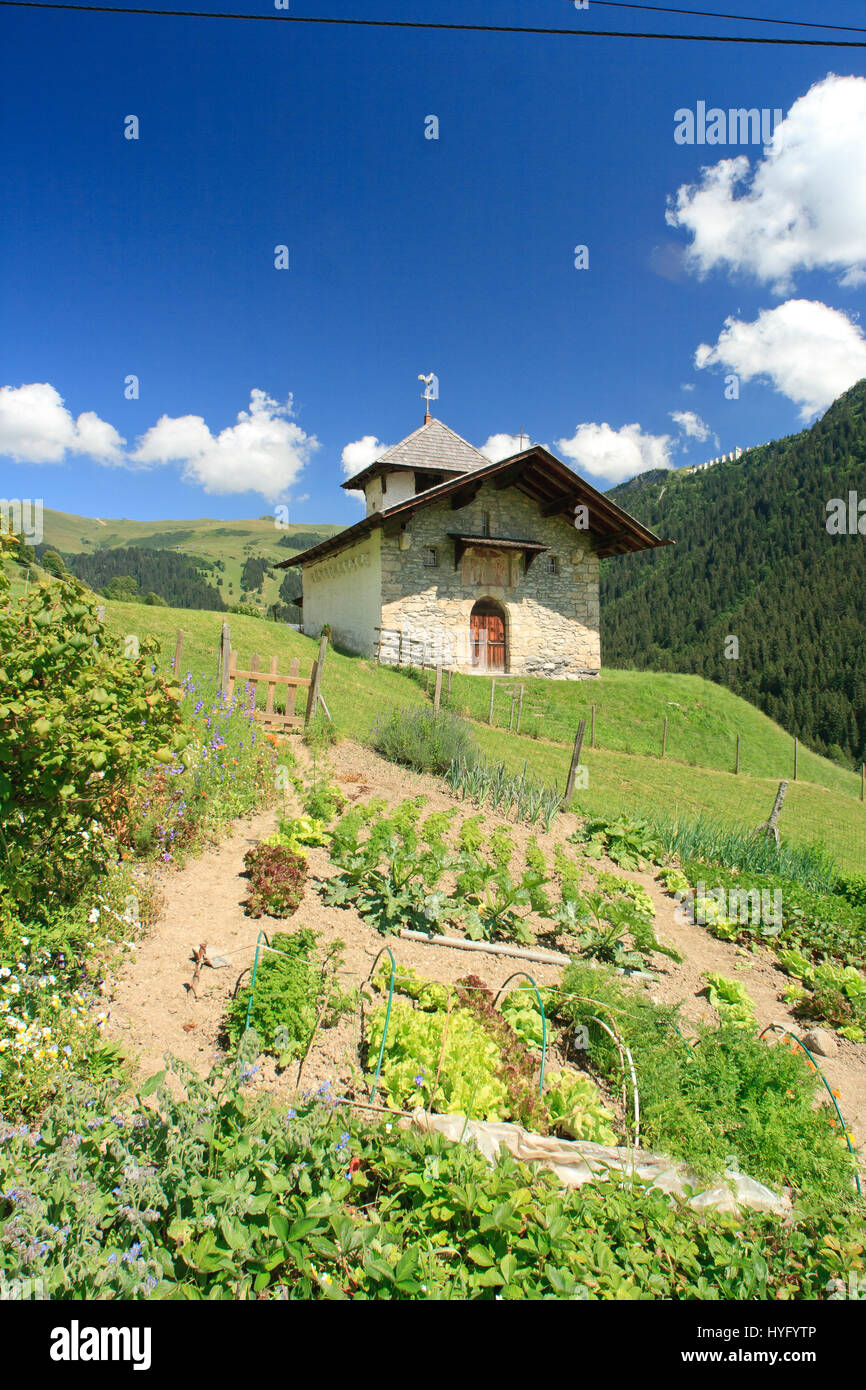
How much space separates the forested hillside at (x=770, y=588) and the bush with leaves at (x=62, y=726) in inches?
2789

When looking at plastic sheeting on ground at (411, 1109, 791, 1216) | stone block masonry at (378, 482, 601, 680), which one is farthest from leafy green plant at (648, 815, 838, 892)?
stone block masonry at (378, 482, 601, 680)

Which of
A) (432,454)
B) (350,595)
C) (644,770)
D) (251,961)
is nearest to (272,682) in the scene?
(251,961)

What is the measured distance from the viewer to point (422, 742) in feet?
33.2

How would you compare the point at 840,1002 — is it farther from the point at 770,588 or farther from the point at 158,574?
the point at 158,574

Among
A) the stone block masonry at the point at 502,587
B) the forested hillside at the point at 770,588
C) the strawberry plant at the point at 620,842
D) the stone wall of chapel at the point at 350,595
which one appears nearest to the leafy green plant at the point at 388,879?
the strawberry plant at the point at 620,842

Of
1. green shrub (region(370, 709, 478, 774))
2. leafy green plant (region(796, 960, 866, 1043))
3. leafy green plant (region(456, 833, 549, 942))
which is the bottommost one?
leafy green plant (region(796, 960, 866, 1043))

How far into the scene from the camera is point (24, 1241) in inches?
91.3

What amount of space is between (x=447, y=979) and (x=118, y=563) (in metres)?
160

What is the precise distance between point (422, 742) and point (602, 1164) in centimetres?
713

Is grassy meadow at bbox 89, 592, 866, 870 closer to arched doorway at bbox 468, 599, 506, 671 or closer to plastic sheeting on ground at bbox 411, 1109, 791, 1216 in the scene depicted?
arched doorway at bbox 468, 599, 506, 671

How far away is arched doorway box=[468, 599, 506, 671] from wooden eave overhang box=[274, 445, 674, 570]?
2465 mm

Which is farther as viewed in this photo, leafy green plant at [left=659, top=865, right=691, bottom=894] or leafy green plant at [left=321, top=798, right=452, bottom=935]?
leafy green plant at [left=659, top=865, right=691, bottom=894]

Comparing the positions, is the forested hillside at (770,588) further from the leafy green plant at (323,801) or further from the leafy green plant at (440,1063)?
the leafy green plant at (440,1063)

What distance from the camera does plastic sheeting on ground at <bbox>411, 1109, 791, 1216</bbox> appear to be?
3.10 meters
